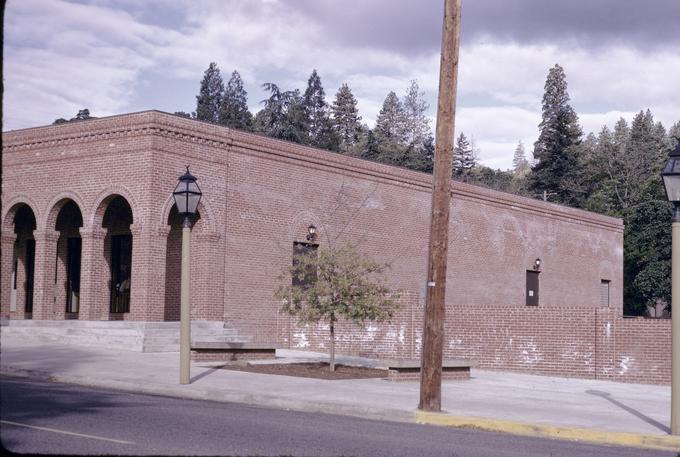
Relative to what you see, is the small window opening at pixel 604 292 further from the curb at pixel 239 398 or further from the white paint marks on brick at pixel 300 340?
the curb at pixel 239 398

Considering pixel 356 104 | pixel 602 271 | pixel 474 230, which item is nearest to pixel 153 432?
pixel 474 230

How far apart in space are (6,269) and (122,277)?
4.54 m

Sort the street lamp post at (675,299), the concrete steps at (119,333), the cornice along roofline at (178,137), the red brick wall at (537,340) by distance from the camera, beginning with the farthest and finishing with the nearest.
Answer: the cornice along roofline at (178,137), the concrete steps at (119,333), the red brick wall at (537,340), the street lamp post at (675,299)

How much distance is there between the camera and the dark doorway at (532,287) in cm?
4372

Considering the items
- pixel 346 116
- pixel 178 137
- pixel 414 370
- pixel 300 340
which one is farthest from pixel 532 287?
pixel 346 116

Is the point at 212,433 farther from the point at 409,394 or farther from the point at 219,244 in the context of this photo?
the point at 219,244

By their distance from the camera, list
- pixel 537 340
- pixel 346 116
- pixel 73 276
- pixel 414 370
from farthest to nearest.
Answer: pixel 346 116 < pixel 73 276 < pixel 537 340 < pixel 414 370

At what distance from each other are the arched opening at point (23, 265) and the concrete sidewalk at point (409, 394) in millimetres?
8873

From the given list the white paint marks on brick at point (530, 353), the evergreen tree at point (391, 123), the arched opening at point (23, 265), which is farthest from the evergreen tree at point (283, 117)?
the white paint marks on brick at point (530, 353)

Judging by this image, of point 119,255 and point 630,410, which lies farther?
point 119,255

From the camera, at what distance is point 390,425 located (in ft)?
47.3

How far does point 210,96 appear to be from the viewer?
8844 cm

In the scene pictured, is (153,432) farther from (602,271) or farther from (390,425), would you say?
(602,271)

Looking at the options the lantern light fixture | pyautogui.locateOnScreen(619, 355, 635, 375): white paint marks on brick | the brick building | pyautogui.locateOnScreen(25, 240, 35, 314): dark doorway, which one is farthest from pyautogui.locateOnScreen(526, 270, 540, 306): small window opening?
the lantern light fixture
